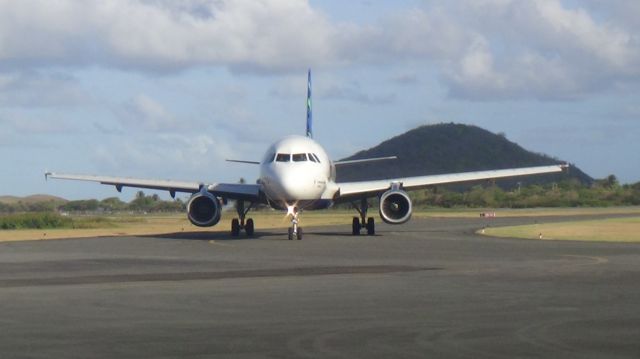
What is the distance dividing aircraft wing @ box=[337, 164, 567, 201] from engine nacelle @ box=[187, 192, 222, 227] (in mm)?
4551

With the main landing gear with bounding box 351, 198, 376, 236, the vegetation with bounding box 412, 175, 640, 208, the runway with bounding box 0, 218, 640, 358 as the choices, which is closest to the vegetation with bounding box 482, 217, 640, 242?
the main landing gear with bounding box 351, 198, 376, 236

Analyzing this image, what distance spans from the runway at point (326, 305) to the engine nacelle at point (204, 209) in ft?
41.3

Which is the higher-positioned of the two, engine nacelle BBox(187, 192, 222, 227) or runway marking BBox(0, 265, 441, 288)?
engine nacelle BBox(187, 192, 222, 227)

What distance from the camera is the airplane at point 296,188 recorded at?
40.8 metres

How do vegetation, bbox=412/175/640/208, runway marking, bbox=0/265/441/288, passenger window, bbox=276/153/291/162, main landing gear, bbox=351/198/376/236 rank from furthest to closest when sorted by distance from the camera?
vegetation, bbox=412/175/640/208
main landing gear, bbox=351/198/376/236
passenger window, bbox=276/153/291/162
runway marking, bbox=0/265/441/288

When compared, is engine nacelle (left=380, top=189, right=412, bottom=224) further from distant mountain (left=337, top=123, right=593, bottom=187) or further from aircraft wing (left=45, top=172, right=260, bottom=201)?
distant mountain (left=337, top=123, right=593, bottom=187)

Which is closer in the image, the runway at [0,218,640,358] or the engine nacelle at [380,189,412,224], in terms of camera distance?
the runway at [0,218,640,358]

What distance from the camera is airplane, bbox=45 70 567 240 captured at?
40.8 meters

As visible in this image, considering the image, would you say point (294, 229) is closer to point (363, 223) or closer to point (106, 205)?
point (363, 223)

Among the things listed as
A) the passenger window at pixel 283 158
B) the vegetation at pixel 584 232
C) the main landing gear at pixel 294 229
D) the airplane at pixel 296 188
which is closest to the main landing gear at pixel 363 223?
the airplane at pixel 296 188

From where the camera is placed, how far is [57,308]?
16219mm

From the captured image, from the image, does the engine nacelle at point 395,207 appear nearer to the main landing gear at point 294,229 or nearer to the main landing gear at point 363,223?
the main landing gear at point 363,223

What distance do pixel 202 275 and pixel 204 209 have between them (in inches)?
824

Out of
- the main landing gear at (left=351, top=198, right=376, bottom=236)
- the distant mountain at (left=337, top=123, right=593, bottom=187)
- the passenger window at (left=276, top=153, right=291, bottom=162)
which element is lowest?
the main landing gear at (left=351, top=198, right=376, bottom=236)
